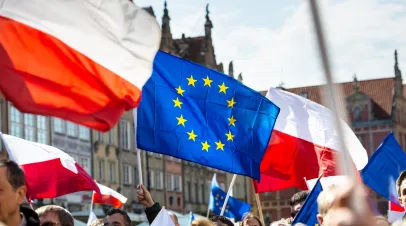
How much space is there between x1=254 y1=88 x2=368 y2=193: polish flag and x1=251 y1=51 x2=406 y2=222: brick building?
73.8 m

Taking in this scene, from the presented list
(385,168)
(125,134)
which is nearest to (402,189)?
(385,168)

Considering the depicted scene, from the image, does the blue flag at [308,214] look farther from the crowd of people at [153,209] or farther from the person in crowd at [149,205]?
the person in crowd at [149,205]

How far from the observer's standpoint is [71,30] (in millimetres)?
5723

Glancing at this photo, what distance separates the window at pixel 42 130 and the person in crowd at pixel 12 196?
34749 millimetres

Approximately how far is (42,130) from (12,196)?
35602 millimetres

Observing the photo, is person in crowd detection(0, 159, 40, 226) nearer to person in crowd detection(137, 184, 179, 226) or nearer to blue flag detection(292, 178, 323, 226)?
person in crowd detection(137, 184, 179, 226)

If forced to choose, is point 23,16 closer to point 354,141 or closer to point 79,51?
point 79,51

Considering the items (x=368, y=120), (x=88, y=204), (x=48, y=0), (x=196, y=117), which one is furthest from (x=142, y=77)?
(x=368, y=120)

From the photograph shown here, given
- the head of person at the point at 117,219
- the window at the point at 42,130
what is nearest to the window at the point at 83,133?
the window at the point at 42,130

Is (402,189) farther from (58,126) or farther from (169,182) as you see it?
(169,182)

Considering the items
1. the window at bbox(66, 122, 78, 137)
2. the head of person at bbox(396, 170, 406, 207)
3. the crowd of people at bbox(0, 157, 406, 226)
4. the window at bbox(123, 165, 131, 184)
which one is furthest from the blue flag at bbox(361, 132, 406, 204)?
the window at bbox(123, 165, 131, 184)

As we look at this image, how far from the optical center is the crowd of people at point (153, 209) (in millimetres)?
1782

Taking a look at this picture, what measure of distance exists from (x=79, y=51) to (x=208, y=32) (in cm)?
6086

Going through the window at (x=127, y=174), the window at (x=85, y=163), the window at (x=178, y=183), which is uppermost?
the window at (x=85, y=163)
